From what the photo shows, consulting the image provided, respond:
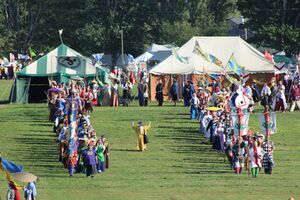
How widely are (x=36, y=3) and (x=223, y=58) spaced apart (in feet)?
147

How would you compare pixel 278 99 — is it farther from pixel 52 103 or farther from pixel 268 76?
pixel 52 103

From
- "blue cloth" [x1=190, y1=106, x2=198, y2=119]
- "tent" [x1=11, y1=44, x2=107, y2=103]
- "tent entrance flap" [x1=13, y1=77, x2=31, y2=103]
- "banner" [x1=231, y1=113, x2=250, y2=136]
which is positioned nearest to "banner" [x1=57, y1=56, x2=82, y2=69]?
"tent" [x1=11, y1=44, x2=107, y2=103]

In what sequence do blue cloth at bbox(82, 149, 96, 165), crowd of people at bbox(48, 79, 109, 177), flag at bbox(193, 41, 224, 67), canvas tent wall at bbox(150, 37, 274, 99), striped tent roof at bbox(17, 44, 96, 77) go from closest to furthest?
blue cloth at bbox(82, 149, 96, 165)
crowd of people at bbox(48, 79, 109, 177)
flag at bbox(193, 41, 224, 67)
striped tent roof at bbox(17, 44, 96, 77)
canvas tent wall at bbox(150, 37, 274, 99)

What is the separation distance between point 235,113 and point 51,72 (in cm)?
2037

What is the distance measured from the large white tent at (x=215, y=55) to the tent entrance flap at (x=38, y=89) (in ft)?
19.0

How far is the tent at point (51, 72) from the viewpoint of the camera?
5775 cm

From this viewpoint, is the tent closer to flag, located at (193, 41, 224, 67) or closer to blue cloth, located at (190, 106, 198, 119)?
flag, located at (193, 41, 224, 67)

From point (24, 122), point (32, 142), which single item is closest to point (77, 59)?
point (24, 122)

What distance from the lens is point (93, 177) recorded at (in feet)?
115

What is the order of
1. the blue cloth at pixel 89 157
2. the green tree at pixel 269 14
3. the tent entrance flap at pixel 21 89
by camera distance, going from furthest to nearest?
the green tree at pixel 269 14 < the tent entrance flap at pixel 21 89 < the blue cloth at pixel 89 157

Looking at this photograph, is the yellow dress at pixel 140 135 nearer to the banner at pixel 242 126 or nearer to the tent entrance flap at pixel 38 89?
the banner at pixel 242 126

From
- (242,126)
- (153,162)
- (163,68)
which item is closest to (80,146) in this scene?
(153,162)

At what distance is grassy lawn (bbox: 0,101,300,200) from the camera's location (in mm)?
32438


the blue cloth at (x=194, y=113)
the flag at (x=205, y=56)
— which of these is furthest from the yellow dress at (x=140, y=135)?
the flag at (x=205, y=56)
